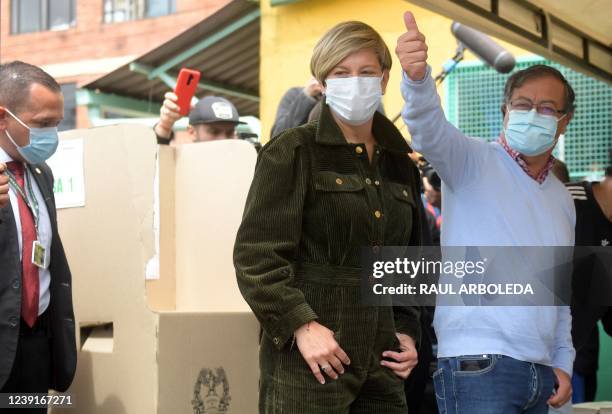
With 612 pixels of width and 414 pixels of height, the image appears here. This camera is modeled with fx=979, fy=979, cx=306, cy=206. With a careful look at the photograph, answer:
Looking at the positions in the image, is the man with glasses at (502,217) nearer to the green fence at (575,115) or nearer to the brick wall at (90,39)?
the green fence at (575,115)

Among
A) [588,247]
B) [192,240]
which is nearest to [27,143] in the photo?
[192,240]

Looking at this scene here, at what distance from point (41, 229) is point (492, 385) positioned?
5.79ft

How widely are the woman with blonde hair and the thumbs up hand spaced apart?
8 cm

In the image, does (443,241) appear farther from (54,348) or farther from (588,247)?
(54,348)

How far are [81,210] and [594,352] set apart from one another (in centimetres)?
349

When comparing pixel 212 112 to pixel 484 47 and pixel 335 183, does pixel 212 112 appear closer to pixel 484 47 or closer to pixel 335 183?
pixel 484 47

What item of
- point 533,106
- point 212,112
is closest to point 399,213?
point 533,106

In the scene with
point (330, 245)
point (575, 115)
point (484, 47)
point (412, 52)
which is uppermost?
point (484, 47)

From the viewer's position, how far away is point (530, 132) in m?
3.17

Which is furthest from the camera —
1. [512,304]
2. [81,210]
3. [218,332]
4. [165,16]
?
[165,16]

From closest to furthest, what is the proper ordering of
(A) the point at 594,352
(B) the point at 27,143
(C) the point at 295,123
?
(B) the point at 27,143
(C) the point at 295,123
(A) the point at 594,352

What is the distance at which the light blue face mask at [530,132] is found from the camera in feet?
10.4

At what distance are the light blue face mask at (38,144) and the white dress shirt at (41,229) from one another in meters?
0.08

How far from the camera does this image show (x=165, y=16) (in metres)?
23.7
